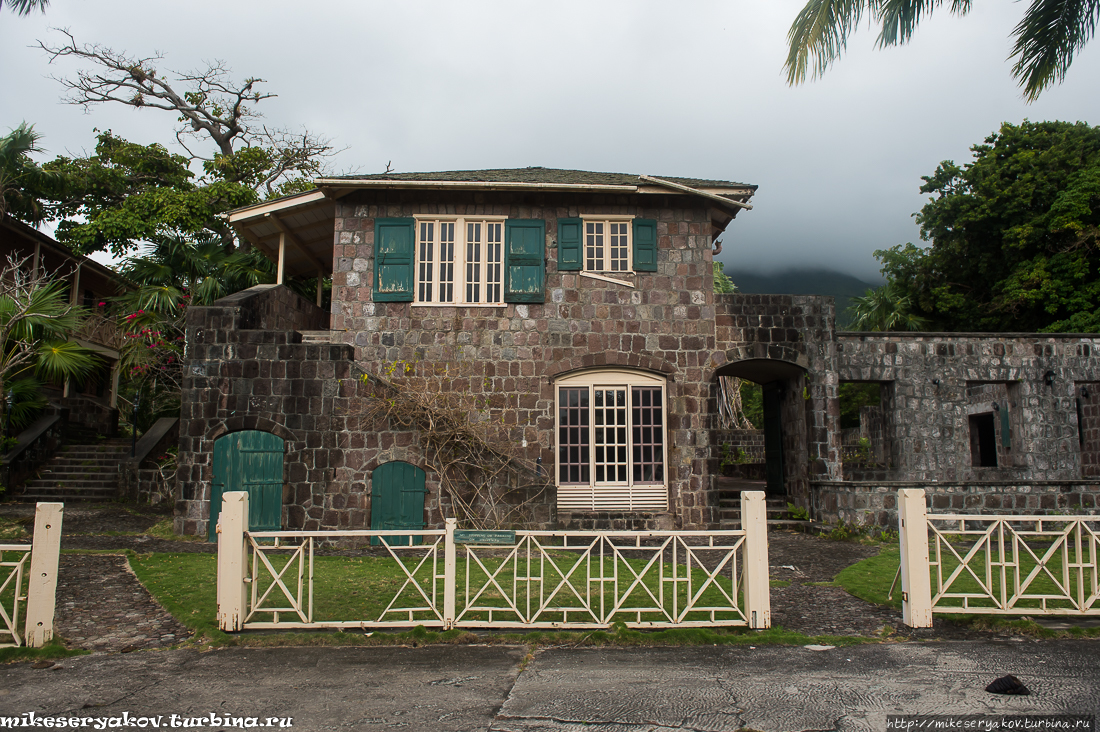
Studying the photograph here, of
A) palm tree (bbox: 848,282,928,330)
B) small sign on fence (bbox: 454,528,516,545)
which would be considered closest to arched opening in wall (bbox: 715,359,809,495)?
small sign on fence (bbox: 454,528,516,545)

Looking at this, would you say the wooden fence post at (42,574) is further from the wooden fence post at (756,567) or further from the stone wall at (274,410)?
the wooden fence post at (756,567)

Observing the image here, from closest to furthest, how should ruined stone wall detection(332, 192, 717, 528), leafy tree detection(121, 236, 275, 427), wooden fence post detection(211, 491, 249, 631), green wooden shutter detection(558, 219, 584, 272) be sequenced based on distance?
wooden fence post detection(211, 491, 249, 631) < ruined stone wall detection(332, 192, 717, 528) < green wooden shutter detection(558, 219, 584, 272) < leafy tree detection(121, 236, 275, 427)

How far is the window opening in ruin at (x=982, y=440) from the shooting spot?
21.2 meters

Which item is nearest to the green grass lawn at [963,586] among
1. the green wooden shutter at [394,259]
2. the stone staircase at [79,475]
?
the green wooden shutter at [394,259]

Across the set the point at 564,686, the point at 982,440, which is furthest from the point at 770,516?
the point at 982,440

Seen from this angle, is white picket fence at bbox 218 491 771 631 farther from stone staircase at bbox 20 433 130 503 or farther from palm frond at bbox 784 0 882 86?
stone staircase at bbox 20 433 130 503

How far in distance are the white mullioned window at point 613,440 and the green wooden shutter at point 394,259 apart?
3376 mm

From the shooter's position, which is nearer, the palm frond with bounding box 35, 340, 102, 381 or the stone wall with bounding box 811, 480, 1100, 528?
the stone wall with bounding box 811, 480, 1100, 528

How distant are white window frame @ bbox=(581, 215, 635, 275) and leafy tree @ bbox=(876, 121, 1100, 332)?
568 inches

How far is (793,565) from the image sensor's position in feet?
32.6

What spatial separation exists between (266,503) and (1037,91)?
41.2ft

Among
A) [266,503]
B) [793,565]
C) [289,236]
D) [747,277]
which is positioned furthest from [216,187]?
[747,277]

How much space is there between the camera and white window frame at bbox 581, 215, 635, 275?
43.3 feet

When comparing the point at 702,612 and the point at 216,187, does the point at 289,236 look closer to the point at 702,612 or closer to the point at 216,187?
the point at 216,187
